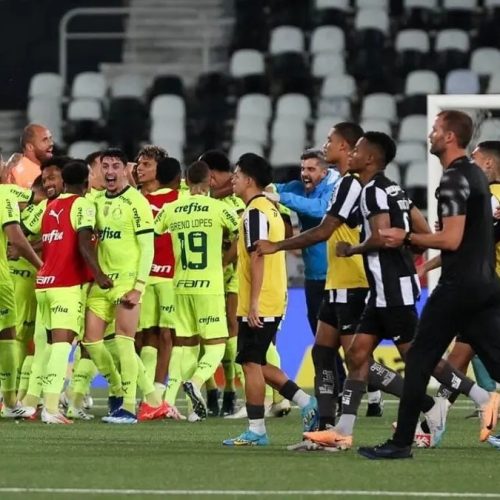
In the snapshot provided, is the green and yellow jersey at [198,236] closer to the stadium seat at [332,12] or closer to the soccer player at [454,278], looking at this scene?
the soccer player at [454,278]

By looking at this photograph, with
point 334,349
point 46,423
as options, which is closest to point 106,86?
point 46,423

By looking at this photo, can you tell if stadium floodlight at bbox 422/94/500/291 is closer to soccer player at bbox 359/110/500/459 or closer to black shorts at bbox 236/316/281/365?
black shorts at bbox 236/316/281/365

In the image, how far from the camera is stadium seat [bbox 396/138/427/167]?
24.5 metres

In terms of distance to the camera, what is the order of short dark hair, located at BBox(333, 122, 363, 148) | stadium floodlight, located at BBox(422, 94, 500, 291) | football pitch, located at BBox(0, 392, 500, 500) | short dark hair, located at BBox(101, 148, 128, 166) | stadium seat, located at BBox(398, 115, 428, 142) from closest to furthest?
football pitch, located at BBox(0, 392, 500, 500) → short dark hair, located at BBox(333, 122, 363, 148) → short dark hair, located at BBox(101, 148, 128, 166) → stadium floodlight, located at BBox(422, 94, 500, 291) → stadium seat, located at BBox(398, 115, 428, 142)

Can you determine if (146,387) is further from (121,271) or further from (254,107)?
(254,107)

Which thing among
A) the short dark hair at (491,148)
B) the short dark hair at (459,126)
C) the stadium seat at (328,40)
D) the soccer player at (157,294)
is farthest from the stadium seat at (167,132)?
the short dark hair at (459,126)

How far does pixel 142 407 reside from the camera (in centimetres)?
1469

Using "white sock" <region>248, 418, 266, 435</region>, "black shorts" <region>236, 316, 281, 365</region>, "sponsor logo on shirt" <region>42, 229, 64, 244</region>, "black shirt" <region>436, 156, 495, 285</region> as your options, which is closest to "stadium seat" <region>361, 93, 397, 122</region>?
"sponsor logo on shirt" <region>42, 229, 64, 244</region>

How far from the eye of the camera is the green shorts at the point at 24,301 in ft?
Result: 49.4

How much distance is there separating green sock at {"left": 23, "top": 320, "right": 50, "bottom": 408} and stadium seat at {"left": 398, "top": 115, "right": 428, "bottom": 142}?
11.3 metres

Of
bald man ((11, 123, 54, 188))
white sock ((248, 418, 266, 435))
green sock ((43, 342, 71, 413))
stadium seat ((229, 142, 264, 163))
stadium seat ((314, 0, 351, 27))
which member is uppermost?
stadium seat ((314, 0, 351, 27))

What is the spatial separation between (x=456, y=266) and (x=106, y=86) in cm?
1682

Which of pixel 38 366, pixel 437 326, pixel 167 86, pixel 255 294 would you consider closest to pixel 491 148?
pixel 255 294

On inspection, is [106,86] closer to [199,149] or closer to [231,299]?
[199,149]
